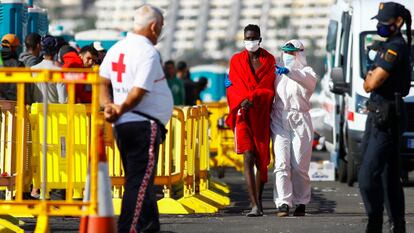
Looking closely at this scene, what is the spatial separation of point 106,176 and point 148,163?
2.43 feet

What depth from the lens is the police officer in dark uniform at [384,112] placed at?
39.4 feet

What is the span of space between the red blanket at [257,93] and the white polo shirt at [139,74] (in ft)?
15.2

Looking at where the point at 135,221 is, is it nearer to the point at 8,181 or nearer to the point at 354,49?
the point at 8,181

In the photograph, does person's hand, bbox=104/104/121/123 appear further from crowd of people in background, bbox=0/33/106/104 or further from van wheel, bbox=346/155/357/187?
van wheel, bbox=346/155/357/187

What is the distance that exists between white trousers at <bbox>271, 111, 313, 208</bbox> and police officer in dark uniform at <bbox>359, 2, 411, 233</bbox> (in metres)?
3.78

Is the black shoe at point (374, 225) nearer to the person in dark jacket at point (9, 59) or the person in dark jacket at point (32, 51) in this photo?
the person in dark jacket at point (9, 59)

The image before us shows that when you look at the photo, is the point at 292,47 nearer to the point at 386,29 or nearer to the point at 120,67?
the point at 386,29

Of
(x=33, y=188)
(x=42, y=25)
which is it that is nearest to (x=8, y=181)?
(x=33, y=188)

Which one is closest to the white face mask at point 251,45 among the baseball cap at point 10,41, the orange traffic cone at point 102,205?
the baseball cap at point 10,41

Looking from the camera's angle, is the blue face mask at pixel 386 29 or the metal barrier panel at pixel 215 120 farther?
the metal barrier panel at pixel 215 120

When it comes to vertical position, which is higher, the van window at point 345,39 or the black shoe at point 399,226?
the van window at point 345,39

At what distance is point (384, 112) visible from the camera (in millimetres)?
12016

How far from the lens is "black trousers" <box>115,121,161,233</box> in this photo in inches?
439

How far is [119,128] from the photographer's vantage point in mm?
11289
